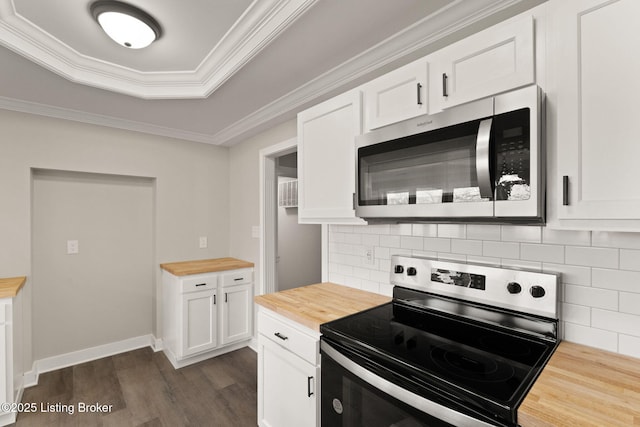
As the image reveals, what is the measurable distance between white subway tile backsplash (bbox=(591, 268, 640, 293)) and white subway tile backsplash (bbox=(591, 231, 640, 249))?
3.6 inches

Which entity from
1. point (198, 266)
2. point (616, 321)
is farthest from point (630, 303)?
point (198, 266)

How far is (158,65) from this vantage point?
219 cm

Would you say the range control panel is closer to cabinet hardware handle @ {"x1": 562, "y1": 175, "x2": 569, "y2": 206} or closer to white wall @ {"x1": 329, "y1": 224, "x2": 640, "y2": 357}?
white wall @ {"x1": 329, "y1": 224, "x2": 640, "y2": 357}

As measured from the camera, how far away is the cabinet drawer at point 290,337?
1.42 m

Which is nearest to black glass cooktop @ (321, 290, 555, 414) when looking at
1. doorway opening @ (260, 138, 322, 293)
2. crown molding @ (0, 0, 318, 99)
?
crown molding @ (0, 0, 318, 99)

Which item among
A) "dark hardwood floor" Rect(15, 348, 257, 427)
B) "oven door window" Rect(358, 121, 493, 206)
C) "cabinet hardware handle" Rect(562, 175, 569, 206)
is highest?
"oven door window" Rect(358, 121, 493, 206)

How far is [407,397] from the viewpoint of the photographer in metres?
0.98

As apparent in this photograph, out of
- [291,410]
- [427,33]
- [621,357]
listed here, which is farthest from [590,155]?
[291,410]

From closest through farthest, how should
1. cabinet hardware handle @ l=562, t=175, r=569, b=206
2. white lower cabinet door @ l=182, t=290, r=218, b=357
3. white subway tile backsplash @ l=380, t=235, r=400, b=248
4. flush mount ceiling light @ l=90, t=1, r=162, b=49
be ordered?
cabinet hardware handle @ l=562, t=175, r=569, b=206 < flush mount ceiling light @ l=90, t=1, r=162, b=49 < white subway tile backsplash @ l=380, t=235, r=400, b=248 < white lower cabinet door @ l=182, t=290, r=218, b=357

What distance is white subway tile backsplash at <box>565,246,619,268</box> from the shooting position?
1.09m

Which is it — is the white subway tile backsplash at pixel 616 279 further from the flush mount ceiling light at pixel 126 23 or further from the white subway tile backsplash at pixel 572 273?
the flush mount ceiling light at pixel 126 23

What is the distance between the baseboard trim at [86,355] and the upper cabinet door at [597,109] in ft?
12.3

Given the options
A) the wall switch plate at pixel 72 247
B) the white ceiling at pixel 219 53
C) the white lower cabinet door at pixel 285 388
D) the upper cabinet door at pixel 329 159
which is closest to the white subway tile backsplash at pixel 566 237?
the upper cabinet door at pixel 329 159

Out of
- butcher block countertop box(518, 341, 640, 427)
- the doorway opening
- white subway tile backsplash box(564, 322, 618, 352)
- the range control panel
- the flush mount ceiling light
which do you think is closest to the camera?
butcher block countertop box(518, 341, 640, 427)
